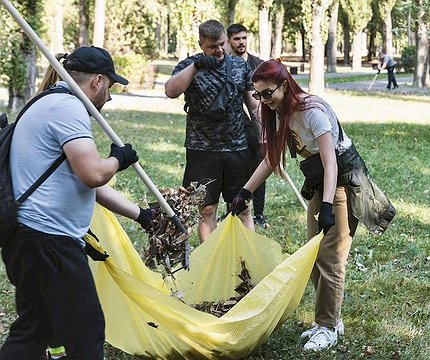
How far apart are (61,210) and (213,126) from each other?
239cm

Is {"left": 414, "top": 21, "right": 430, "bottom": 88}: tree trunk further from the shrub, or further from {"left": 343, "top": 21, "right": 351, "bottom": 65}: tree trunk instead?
{"left": 343, "top": 21, "right": 351, "bottom": 65}: tree trunk

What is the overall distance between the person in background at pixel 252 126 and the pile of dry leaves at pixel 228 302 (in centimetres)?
174

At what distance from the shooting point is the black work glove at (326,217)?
4.09 metres

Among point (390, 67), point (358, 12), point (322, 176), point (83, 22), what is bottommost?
point (390, 67)

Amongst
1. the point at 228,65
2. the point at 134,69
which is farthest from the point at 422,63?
the point at 228,65

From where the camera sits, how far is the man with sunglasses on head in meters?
5.24

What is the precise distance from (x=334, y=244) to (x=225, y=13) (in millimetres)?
42950

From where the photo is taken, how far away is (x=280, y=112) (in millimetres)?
4191

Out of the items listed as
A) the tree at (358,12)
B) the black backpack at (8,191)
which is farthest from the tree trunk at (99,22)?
the tree at (358,12)

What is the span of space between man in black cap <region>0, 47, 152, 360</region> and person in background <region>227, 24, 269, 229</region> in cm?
303

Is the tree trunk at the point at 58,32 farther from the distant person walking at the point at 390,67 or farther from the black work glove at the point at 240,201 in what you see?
the black work glove at the point at 240,201

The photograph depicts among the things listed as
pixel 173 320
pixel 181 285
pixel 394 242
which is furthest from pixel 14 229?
pixel 394 242

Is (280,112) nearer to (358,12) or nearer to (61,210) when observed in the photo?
(61,210)

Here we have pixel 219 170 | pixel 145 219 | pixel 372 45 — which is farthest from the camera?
pixel 372 45
